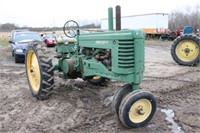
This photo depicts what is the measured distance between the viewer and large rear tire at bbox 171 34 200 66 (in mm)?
10578

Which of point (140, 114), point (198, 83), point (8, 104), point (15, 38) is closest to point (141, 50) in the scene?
point (140, 114)

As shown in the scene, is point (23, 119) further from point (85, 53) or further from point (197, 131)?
point (197, 131)

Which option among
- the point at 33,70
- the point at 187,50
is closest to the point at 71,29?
the point at 33,70

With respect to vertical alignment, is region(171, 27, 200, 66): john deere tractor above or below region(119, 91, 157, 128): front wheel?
above

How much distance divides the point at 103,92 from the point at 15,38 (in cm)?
886

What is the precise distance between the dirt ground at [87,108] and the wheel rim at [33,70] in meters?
0.29

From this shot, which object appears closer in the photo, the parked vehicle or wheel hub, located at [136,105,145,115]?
wheel hub, located at [136,105,145,115]

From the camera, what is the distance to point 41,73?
5.71 m

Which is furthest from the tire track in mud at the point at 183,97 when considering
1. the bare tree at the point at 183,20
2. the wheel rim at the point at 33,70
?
the bare tree at the point at 183,20

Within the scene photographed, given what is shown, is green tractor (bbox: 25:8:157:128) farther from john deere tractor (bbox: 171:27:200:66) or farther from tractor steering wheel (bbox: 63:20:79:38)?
john deere tractor (bbox: 171:27:200:66)

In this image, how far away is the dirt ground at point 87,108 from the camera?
14.7ft

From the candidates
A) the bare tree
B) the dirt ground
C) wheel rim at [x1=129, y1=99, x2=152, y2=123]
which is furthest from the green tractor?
the bare tree

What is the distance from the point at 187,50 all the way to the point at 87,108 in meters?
6.73

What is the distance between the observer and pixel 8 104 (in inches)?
230
